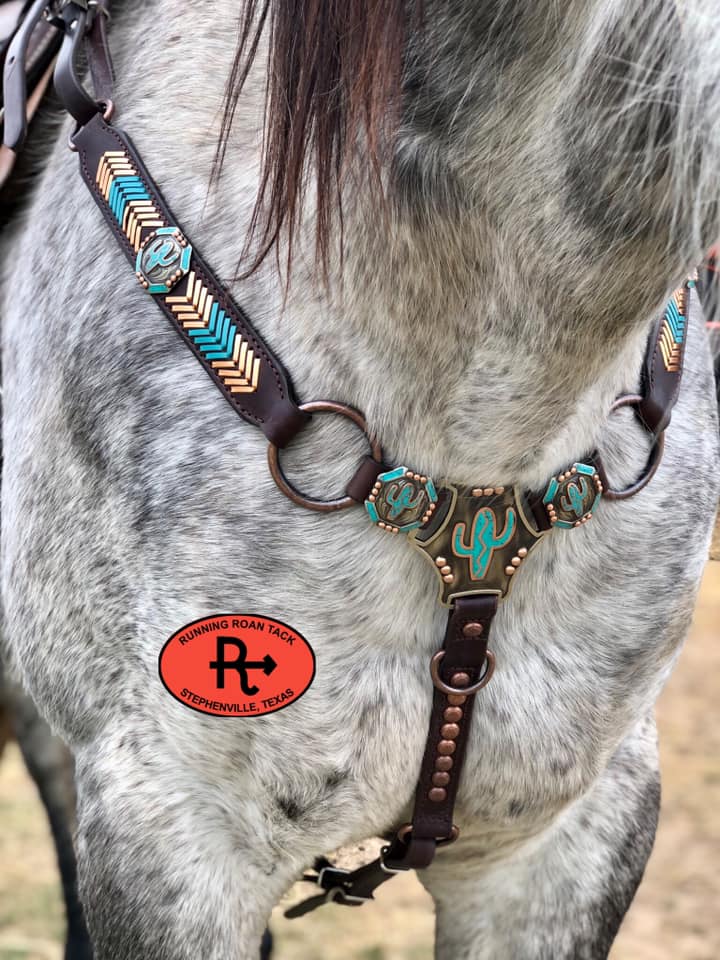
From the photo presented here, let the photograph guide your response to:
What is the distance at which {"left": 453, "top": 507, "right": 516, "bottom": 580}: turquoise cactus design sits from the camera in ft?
3.24

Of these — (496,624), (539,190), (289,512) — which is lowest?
(496,624)

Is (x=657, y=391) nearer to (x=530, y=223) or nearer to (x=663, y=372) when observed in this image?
(x=663, y=372)

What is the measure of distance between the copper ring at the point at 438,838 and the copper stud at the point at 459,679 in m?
0.17

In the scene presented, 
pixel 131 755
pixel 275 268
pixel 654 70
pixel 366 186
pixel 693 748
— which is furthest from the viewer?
pixel 693 748

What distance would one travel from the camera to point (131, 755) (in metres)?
1.09

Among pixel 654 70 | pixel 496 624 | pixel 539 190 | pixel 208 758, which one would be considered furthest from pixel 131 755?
pixel 654 70

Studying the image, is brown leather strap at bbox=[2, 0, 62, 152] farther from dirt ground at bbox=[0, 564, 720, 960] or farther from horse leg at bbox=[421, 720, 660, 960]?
dirt ground at bbox=[0, 564, 720, 960]

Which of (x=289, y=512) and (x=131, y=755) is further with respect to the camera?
(x=131, y=755)

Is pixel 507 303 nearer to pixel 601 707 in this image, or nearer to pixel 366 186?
pixel 366 186

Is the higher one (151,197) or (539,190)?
(539,190)

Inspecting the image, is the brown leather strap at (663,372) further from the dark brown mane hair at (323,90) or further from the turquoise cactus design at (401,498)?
the dark brown mane hair at (323,90)

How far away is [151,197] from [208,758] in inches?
18.2

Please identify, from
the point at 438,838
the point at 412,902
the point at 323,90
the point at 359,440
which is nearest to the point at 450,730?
the point at 438,838

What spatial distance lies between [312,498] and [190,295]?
0.61ft
